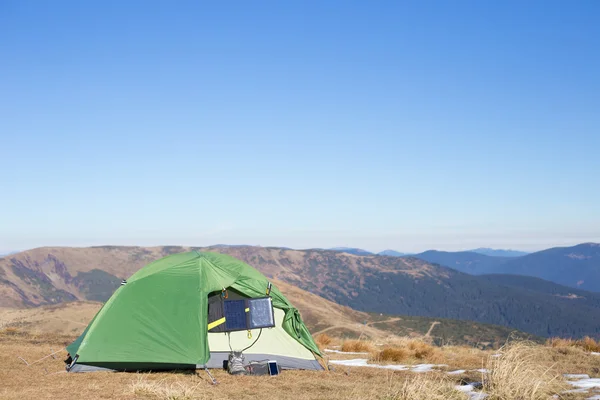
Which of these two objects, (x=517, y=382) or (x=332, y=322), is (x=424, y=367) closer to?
(x=517, y=382)

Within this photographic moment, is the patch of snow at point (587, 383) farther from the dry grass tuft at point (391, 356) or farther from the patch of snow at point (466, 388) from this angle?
the dry grass tuft at point (391, 356)

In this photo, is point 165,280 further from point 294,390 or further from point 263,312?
point 294,390

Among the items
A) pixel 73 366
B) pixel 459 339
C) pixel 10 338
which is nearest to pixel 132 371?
pixel 73 366

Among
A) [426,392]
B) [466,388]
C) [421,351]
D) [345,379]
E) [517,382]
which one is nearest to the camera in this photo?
[426,392]

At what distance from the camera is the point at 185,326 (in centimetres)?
1252

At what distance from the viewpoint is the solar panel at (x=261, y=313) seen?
13.8 metres

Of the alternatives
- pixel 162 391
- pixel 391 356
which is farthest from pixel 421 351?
pixel 162 391

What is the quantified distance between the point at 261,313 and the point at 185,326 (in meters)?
2.16

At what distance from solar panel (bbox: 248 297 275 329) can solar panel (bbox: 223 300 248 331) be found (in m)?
0.20

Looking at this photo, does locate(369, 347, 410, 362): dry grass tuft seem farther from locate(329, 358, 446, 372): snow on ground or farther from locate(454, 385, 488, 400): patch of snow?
locate(454, 385, 488, 400): patch of snow

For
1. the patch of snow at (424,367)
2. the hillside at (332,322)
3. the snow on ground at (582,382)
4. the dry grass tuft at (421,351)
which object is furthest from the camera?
the hillside at (332,322)

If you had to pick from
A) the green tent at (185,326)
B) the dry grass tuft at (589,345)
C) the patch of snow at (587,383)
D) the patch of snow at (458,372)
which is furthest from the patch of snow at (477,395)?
the dry grass tuft at (589,345)

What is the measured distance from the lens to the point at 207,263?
1382 cm

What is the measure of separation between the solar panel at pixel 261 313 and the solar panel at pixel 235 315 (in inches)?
7.9
